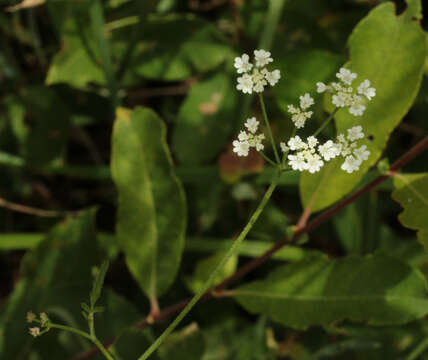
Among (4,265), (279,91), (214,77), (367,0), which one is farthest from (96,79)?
(367,0)

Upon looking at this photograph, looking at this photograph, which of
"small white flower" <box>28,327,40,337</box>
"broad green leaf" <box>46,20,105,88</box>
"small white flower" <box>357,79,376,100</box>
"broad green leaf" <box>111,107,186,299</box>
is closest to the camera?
"small white flower" <box>28,327,40,337</box>

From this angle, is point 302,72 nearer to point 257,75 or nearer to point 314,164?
point 257,75

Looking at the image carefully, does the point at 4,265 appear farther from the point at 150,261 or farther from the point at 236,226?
the point at 236,226

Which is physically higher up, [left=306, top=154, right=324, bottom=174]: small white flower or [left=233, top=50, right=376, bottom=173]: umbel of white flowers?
[left=233, top=50, right=376, bottom=173]: umbel of white flowers

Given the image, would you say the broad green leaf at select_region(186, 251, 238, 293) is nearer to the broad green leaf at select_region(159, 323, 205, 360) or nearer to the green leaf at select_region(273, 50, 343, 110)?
the broad green leaf at select_region(159, 323, 205, 360)

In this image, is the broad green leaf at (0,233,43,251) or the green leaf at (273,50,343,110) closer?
the green leaf at (273,50,343,110)

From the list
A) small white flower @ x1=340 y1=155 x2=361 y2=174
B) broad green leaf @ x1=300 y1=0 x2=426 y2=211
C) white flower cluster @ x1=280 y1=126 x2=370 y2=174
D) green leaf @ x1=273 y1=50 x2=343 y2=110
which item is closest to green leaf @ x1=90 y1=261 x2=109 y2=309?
white flower cluster @ x1=280 y1=126 x2=370 y2=174
